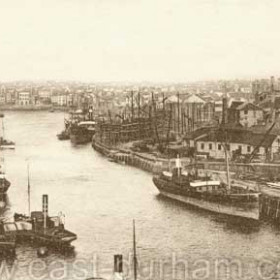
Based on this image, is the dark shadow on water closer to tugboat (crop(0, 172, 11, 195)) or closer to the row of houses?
tugboat (crop(0, 172, 11, 195))

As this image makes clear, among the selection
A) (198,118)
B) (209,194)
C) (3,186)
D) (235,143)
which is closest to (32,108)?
(198,118)

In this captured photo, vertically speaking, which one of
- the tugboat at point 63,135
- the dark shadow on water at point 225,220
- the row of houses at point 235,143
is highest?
the row of houses at point 235,143

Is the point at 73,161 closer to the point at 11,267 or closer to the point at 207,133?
the point at 207,133

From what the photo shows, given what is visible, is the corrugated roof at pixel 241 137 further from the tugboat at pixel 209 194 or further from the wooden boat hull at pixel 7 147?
the wooden boat hull at pixel 7 147

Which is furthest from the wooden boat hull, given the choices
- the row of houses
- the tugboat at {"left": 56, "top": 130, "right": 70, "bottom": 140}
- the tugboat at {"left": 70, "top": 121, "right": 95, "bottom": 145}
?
the row of houses

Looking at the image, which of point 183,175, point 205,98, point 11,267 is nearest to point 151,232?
point 11,267

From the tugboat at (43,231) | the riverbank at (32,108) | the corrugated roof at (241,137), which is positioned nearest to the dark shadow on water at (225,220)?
the tugboat at (43,231)

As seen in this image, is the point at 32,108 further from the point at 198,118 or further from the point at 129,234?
the point at 129,234
